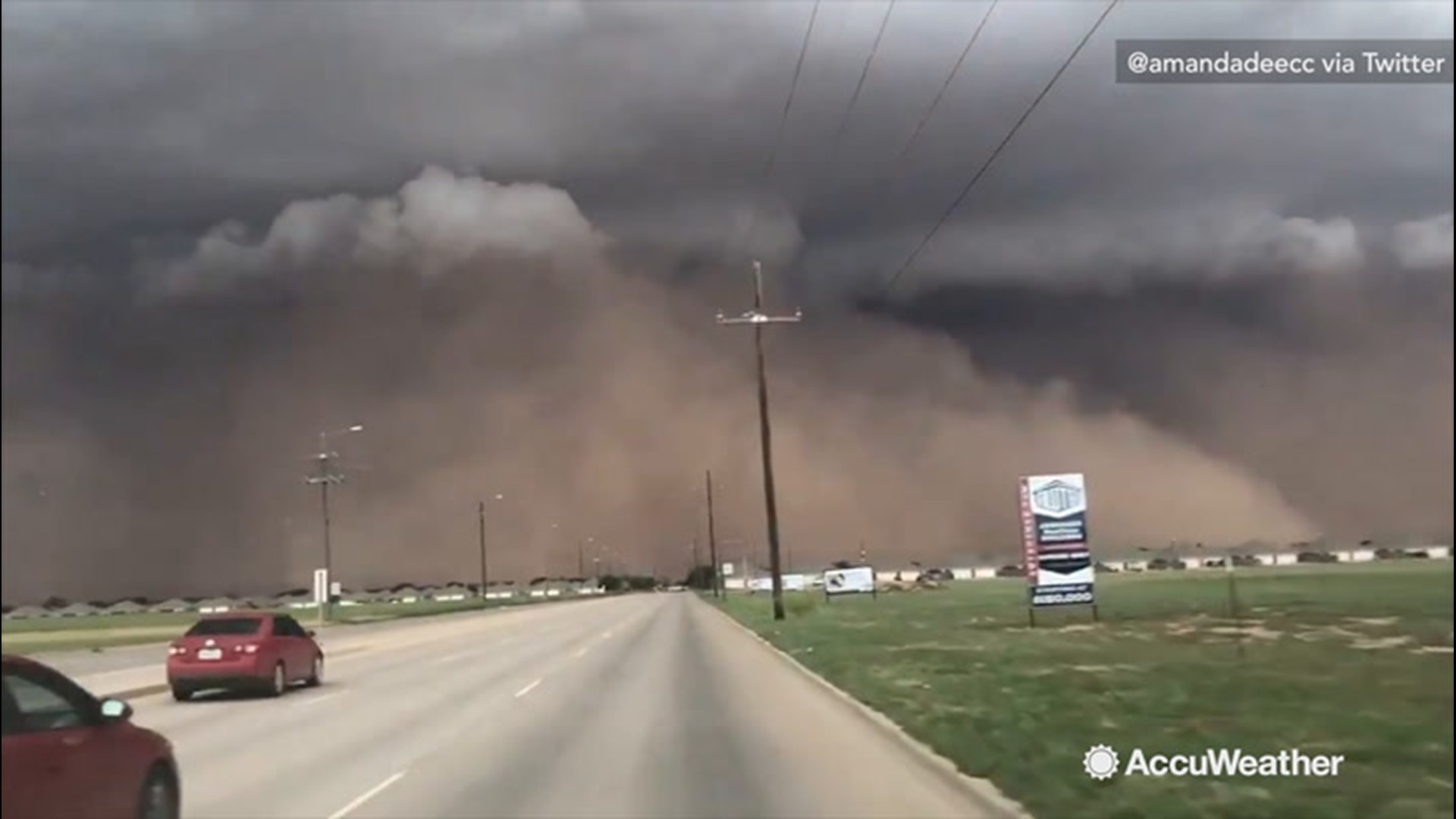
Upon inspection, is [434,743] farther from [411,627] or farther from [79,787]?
[411,627]

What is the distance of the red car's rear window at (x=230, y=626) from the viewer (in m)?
27.3

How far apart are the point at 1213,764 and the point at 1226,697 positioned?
1815mm

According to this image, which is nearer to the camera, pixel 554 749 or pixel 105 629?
pixel 554 749

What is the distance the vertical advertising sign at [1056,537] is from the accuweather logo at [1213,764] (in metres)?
4.22

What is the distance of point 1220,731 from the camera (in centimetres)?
1041

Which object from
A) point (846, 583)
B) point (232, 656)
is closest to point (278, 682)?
point (232, 656)

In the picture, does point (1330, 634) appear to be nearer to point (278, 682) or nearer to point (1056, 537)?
point (1056, 537)

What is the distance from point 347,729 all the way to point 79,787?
11217 mm

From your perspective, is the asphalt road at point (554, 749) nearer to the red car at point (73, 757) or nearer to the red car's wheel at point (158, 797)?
the red car's wheel at point (158, 797)

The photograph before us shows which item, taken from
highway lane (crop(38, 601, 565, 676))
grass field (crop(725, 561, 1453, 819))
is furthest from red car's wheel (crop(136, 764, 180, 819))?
highway lane (crop(38, 601, 565, 676))

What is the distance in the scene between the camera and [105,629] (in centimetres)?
4088

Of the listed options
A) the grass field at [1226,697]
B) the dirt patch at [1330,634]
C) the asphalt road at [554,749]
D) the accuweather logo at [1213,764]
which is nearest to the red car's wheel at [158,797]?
the asphalt road at [554,749]

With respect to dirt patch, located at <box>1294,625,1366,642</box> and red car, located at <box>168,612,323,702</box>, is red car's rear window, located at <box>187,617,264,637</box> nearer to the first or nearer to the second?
red car, located at <box>168,612,323,702</box>

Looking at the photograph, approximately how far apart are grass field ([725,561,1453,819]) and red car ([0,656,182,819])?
20.3ft
